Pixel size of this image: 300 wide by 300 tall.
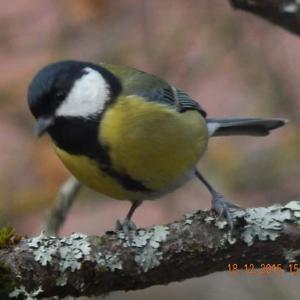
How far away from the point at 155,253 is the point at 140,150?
0.42 m

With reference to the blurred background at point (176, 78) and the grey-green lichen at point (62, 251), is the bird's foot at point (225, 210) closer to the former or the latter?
the grey-green lichen at point (62, 251)

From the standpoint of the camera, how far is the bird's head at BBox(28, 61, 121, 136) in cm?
207

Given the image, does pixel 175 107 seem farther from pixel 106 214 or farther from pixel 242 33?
pixel 106 214

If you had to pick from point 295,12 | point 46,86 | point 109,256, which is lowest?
point 109,256

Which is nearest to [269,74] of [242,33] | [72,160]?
[242,33]

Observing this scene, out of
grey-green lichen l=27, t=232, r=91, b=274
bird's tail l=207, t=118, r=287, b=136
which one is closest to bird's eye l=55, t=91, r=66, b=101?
grey-green lichen l=27, t=232, r=91, b=274

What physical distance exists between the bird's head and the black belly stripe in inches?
0.6

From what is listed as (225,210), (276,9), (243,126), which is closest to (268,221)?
(225,210)

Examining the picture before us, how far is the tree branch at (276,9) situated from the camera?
2.19 m

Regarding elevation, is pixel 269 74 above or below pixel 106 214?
above

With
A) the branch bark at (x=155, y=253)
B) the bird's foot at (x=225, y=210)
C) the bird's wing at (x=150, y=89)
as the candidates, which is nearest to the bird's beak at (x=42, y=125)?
the bird's wing at (x=150, y=89)

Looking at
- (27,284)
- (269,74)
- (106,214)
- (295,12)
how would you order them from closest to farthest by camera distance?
(27,284) < (295,12) < (269,74) < (106,214)

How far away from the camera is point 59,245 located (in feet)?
5.79

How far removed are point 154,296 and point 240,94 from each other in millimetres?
958
